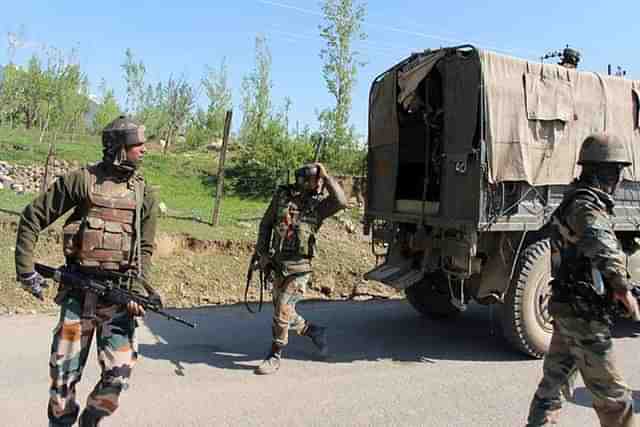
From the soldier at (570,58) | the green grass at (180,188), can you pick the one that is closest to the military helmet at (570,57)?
the soldier at (570,58)

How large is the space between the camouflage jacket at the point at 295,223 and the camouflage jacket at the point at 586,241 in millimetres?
2032

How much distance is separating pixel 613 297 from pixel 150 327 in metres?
4.41

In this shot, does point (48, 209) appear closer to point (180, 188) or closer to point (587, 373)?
point (587, 373)

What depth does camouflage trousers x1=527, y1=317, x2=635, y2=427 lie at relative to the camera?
2.98 metres

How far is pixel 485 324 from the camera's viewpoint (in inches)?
260

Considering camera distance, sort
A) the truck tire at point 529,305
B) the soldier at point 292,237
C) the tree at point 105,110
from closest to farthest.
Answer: the soldier at point 292,237 → the truck tire at point 529,305 → the tree at point 105,110

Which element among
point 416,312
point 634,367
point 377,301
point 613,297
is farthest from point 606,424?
point 377,301

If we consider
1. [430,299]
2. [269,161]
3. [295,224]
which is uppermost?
[269,161]

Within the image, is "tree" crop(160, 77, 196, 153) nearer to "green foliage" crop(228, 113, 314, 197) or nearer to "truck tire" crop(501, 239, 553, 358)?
"green foliage" crop(228, 113, 314, 197)

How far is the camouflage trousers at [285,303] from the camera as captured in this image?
15.7 ft

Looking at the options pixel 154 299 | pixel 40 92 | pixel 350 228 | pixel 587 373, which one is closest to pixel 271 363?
pixel 154 299

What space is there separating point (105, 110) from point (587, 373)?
92.2 feet

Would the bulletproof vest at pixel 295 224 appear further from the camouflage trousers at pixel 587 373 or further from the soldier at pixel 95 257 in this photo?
the camouflage trousers at pixel 587 373

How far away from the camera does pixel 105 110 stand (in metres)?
27.8
